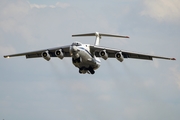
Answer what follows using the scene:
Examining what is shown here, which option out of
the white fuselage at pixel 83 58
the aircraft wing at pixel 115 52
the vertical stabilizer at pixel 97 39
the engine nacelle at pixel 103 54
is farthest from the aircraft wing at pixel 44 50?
the vertical stabilizer at pixel 97 39

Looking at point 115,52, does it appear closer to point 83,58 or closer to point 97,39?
point 83,58

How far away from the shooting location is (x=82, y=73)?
65188 mm

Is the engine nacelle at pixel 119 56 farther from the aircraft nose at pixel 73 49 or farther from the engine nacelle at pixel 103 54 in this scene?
the aircraft nose at pixel 73 49

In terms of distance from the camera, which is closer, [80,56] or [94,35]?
[80,56]

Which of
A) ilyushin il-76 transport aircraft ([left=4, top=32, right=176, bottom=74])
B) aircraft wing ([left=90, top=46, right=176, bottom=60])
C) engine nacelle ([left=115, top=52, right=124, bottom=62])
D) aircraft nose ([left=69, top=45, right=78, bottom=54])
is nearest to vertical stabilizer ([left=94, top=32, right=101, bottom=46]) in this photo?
ilyushin il-76 transport aircraft ([left=4, top=32, right=176, bottom=74])

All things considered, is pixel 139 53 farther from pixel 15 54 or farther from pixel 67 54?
pixel 15 54

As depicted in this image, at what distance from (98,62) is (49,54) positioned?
4654 mm

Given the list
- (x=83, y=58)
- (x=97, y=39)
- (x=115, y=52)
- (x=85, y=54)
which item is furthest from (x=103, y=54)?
(x=97, y=39)

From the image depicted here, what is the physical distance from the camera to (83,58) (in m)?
62.5

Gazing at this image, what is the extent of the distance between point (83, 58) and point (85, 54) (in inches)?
16.0

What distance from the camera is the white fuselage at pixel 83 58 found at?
61.3 meters

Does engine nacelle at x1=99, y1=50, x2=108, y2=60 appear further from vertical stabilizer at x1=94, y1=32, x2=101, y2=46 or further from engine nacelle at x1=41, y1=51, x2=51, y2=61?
vertical stabilizer at x1=94, y1=32, x2=101, y2=46

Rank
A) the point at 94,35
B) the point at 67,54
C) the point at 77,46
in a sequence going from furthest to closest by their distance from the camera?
1. the point at 94,35
2. the point at 67,54
3. the point at 77,46

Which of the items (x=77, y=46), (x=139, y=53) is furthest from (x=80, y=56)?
(x=139, y=53)
